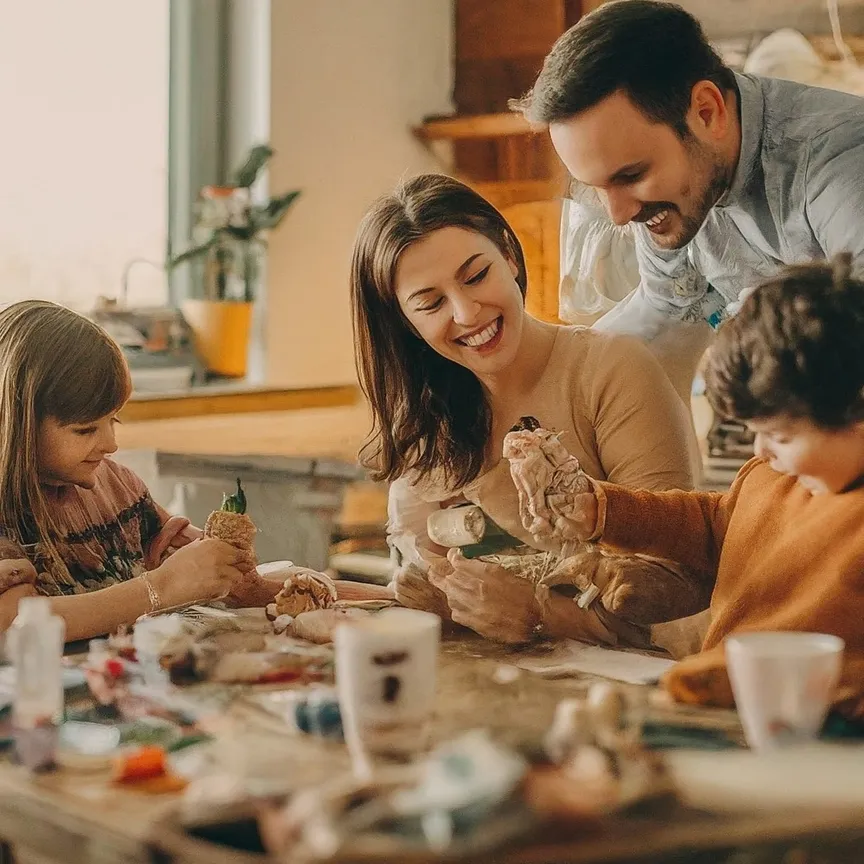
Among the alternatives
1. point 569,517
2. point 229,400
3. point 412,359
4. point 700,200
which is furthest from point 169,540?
point 229,400

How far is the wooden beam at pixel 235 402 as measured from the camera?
123 inches

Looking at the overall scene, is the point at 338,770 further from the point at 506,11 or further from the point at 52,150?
the point at 506,11

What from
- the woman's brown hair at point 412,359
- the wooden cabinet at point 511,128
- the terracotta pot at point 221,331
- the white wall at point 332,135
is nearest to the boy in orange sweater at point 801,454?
the woman's brown hair at point 412,359

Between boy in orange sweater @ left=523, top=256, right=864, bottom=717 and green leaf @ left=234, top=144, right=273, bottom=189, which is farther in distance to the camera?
green leaf @ left=234, top=144, right=273, bottom=189

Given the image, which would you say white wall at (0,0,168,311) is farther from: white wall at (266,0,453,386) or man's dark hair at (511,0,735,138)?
man's dark hair at (511,0,735,138)

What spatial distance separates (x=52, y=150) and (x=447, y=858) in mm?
2883

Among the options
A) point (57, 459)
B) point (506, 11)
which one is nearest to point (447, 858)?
point (57, 459)

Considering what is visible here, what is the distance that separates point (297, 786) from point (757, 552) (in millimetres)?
552

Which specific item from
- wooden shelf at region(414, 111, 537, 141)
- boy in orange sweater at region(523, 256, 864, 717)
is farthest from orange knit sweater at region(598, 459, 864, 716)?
wooden shelf at region(414, 111, 537, 141)

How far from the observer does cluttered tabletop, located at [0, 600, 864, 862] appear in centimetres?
82

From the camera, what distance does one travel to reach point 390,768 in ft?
3.15

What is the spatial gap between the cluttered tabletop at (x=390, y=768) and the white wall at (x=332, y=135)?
239cm

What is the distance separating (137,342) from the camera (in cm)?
335

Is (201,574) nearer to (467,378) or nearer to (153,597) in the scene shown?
(153,597)
